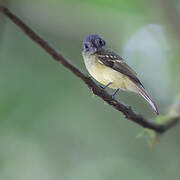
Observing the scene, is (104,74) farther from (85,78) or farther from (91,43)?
(85,78)

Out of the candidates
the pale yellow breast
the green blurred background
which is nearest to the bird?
the pale yellow breast

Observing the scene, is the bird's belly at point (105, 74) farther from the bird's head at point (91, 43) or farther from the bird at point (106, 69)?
the bird's head at point (91, 43)

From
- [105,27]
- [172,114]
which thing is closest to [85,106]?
[105,27]

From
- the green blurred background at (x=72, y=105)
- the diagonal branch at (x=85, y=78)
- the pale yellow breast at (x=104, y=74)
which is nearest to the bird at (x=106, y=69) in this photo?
the pale yellow breast at (x=104, y=74)

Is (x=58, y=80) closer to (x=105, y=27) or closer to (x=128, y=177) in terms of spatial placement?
(x=105, y=27)

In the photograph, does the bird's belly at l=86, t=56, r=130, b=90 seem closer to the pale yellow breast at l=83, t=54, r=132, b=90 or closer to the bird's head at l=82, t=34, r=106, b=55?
the pale yellow breast at l=83, t=54, r=132, b=90
